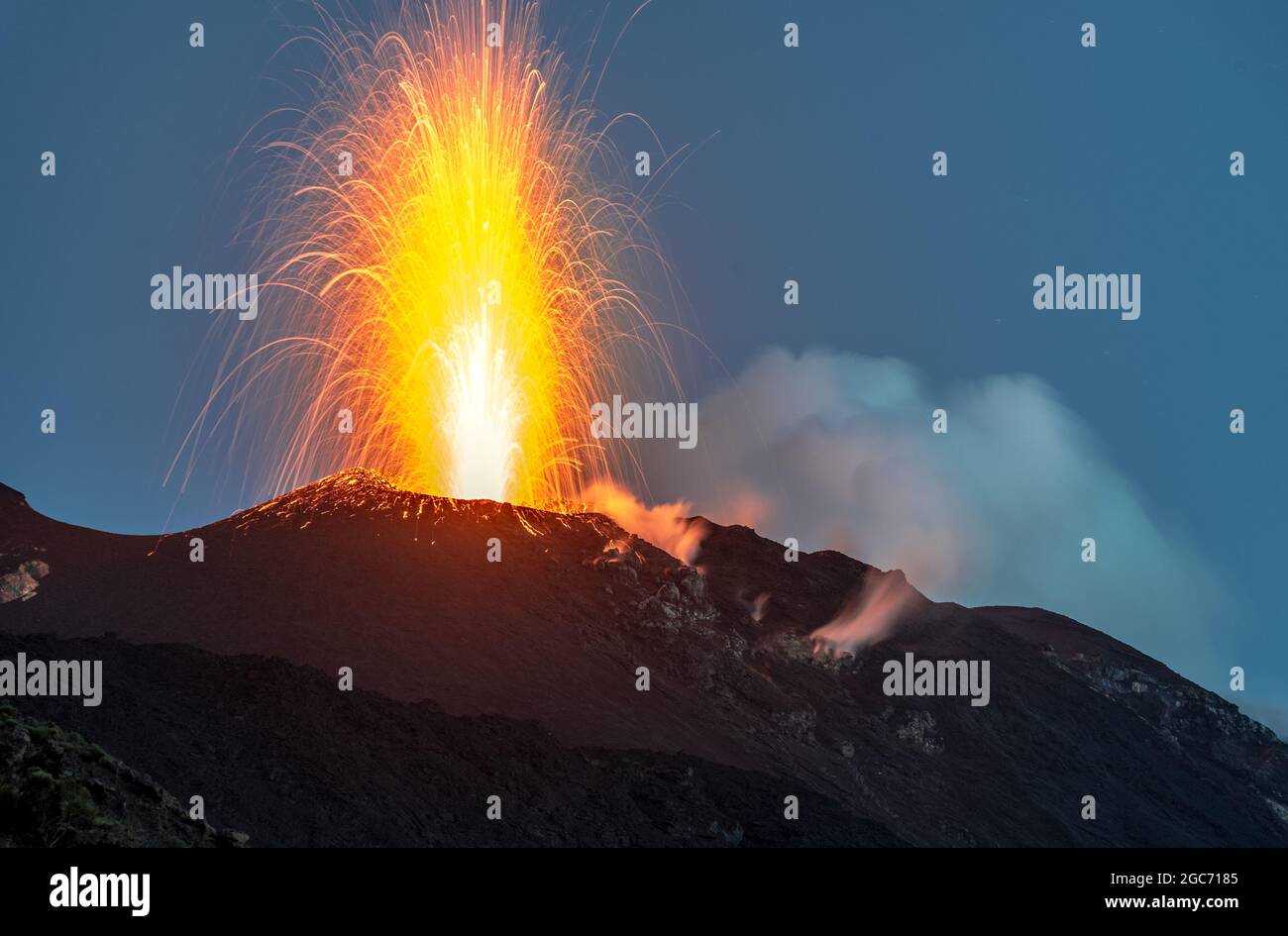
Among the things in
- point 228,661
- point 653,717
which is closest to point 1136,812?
point 653,717

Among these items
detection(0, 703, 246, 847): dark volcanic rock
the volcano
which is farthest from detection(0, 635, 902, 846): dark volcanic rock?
detection(0, 703, 246, 847): dark volcanic rock

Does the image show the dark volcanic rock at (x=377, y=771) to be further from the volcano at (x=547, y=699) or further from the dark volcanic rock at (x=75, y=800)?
the dark volcanic rock at (x=75, y=800)

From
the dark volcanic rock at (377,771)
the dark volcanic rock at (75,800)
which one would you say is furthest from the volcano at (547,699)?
the dark volcanic rock at (75,800)

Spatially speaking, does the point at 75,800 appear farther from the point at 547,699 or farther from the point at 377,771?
the point at 547,699

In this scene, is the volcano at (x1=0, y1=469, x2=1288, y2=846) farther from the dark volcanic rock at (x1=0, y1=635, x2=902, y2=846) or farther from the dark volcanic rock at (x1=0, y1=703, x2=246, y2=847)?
the dark volcanic rock at (x1=0, y1=703, x2=246, y2=847)

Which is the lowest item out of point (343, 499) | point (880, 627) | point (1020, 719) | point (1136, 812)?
point (1136, 812)
